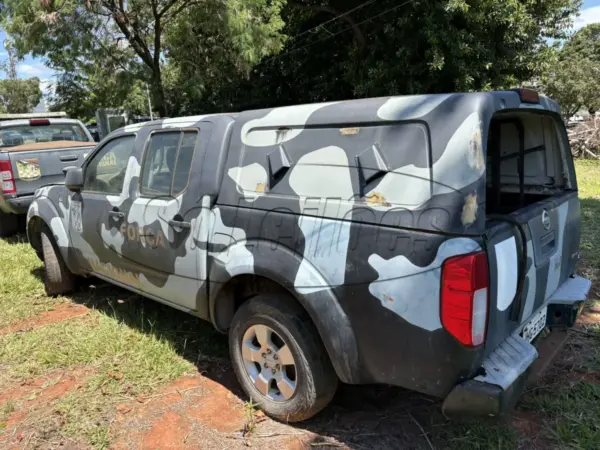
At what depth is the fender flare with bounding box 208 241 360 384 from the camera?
7.73 feet

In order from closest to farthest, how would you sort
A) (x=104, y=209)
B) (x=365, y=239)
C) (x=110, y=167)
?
1. (x=365, y=239)
2. (x=104, y=209)
3. (x=110, y=167)

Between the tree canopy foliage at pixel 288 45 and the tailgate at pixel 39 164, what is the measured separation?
2.96 m

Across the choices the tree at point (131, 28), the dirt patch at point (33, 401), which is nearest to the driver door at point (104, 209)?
the dirt patch at point (33, 401)

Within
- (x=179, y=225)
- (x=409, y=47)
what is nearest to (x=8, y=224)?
(x=179, y=225)

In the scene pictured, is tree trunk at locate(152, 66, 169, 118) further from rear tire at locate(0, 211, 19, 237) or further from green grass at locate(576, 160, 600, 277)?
green grass at locate(576, 160, 600, 277)

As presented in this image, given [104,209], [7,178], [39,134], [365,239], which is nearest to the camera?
[365,239]

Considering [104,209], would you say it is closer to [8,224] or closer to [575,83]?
[8,224]

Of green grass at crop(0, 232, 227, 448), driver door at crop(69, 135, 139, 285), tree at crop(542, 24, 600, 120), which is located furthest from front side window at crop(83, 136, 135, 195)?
tree at crop(542, 24, 600, 120)

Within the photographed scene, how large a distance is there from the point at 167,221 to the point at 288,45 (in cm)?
1393

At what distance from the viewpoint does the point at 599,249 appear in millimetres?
5527

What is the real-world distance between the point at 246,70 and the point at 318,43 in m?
5.64

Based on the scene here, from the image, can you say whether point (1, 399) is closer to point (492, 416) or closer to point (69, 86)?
point (492, 416)

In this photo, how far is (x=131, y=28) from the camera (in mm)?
10094

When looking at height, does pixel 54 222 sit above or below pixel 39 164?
below
